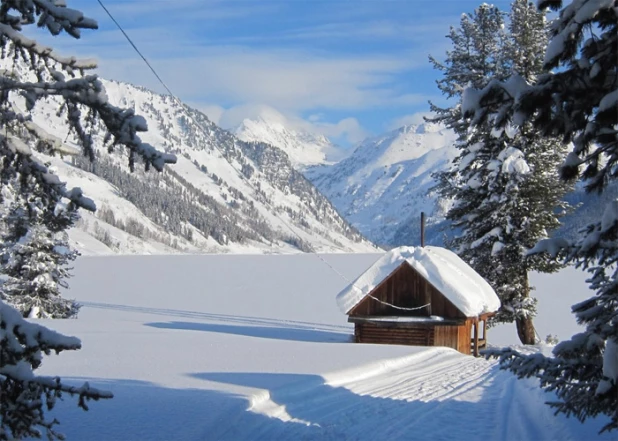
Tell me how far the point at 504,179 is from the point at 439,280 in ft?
15.3

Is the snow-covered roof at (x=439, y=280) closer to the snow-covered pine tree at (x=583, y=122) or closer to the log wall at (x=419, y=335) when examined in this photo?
the log wall at (x=419, y=335)

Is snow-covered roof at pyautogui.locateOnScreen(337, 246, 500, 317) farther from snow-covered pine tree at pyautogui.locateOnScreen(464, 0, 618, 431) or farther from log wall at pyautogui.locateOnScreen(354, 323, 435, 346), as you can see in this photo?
snow-covered pine tree at pyautogui.locateOnScreen(464, 0, 618, 431)

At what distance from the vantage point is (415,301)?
24984mm

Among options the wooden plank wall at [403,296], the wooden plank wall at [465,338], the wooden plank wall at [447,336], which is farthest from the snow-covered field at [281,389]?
the wooden plank wall at [403,296]

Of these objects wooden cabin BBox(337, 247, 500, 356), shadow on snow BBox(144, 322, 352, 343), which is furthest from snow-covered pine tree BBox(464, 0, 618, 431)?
shadow on snow BBox(144, 322, 352, 343)

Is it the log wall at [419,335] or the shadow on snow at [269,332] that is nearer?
the log wall at [419,335]

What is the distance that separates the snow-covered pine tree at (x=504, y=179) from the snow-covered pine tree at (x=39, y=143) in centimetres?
1782

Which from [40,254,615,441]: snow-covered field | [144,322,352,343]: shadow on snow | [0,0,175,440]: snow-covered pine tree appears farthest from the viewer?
[144,322,352,343]: shadow on snow

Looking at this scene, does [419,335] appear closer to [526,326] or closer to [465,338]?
[465,338]

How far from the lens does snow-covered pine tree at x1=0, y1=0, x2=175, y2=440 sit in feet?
16.9

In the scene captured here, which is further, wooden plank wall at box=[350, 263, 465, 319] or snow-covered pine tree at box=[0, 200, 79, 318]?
snow-covered pine tree at box=[0, 200, 79, 318]

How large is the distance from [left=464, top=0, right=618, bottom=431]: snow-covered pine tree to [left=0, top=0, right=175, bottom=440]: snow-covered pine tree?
3.15 m

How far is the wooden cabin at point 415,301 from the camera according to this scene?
2422 cm

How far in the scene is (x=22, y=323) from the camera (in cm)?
527
